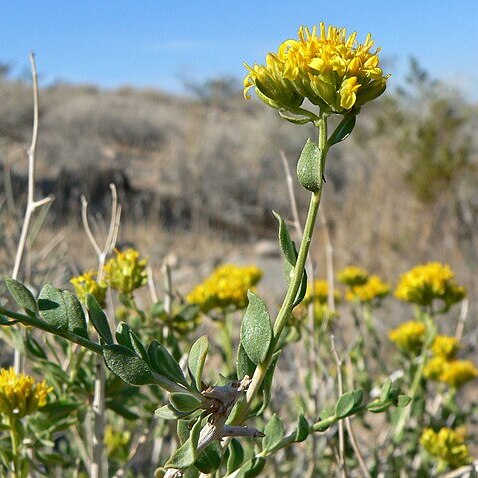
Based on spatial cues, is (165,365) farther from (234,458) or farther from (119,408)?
(119,408)

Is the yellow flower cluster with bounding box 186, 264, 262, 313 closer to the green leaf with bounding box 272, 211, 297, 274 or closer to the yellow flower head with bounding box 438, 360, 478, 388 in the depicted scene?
the yellow flower head with bounding box 438, 360, 478, 388

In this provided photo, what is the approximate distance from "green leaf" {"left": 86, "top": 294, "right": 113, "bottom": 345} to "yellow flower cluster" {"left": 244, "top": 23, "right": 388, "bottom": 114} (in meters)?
0.26

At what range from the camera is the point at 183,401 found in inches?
25.7

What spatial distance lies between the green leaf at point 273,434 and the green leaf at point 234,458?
32 millimetres

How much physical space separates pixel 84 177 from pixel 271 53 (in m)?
10.1

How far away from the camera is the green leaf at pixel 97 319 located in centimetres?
68

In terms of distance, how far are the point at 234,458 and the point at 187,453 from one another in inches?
7.4

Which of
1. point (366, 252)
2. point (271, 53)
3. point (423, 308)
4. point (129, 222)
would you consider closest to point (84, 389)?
point (271, 53)

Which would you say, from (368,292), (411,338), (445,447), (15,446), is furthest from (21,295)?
(368,292)

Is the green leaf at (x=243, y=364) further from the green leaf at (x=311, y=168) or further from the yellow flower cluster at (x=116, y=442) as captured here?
the yellow flower cluster at (x=116, y=442)

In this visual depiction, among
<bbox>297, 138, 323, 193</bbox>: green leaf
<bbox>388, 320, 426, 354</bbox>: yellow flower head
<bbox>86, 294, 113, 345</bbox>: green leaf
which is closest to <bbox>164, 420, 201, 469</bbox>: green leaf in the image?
<bbox>86, 294, 113, 345</bbox>: green leaf

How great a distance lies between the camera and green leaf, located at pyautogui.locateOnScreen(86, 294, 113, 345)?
26.9 inches

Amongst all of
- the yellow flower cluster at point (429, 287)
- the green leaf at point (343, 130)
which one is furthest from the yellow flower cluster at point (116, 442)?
the green leaf at point (343, 130)

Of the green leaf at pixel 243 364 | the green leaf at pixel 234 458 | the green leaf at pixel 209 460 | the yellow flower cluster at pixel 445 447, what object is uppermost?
the green leaf at pixel 243 364
